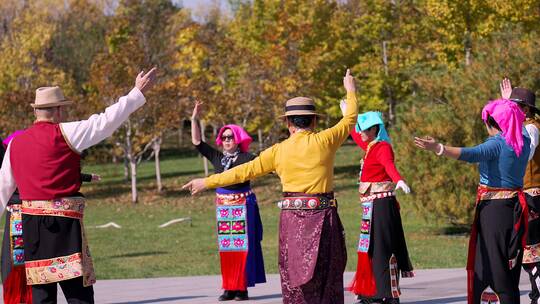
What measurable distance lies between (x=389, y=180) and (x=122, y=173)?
39998 millimetres

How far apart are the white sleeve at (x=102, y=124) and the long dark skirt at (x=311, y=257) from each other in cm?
157

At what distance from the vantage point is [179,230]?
26.0 metres

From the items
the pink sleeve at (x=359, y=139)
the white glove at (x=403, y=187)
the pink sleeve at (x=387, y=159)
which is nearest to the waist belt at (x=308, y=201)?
the white glove at (x=403, y=187)

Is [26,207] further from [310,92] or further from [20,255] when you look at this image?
[310,92]

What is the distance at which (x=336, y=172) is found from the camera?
1726 inches

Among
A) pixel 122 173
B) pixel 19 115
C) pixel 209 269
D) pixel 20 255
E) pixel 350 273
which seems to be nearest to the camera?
pixel 20 255

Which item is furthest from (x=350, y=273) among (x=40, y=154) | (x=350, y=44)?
(x=350, y=44)

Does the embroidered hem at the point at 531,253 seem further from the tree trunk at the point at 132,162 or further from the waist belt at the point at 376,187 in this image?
the tree trunk at the point at 132,162

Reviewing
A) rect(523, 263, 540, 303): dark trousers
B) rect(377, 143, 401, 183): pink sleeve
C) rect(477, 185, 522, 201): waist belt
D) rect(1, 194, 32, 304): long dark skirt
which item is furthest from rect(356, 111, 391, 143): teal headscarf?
rect(1, 194, 32, 304): long dark skirt

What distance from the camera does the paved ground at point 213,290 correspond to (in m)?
11.5

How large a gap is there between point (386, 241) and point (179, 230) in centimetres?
1549

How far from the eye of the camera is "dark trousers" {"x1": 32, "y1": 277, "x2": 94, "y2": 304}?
7.78 m

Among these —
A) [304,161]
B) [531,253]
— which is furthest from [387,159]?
[304,161]

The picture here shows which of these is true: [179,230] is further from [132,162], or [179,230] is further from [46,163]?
[46,163]
